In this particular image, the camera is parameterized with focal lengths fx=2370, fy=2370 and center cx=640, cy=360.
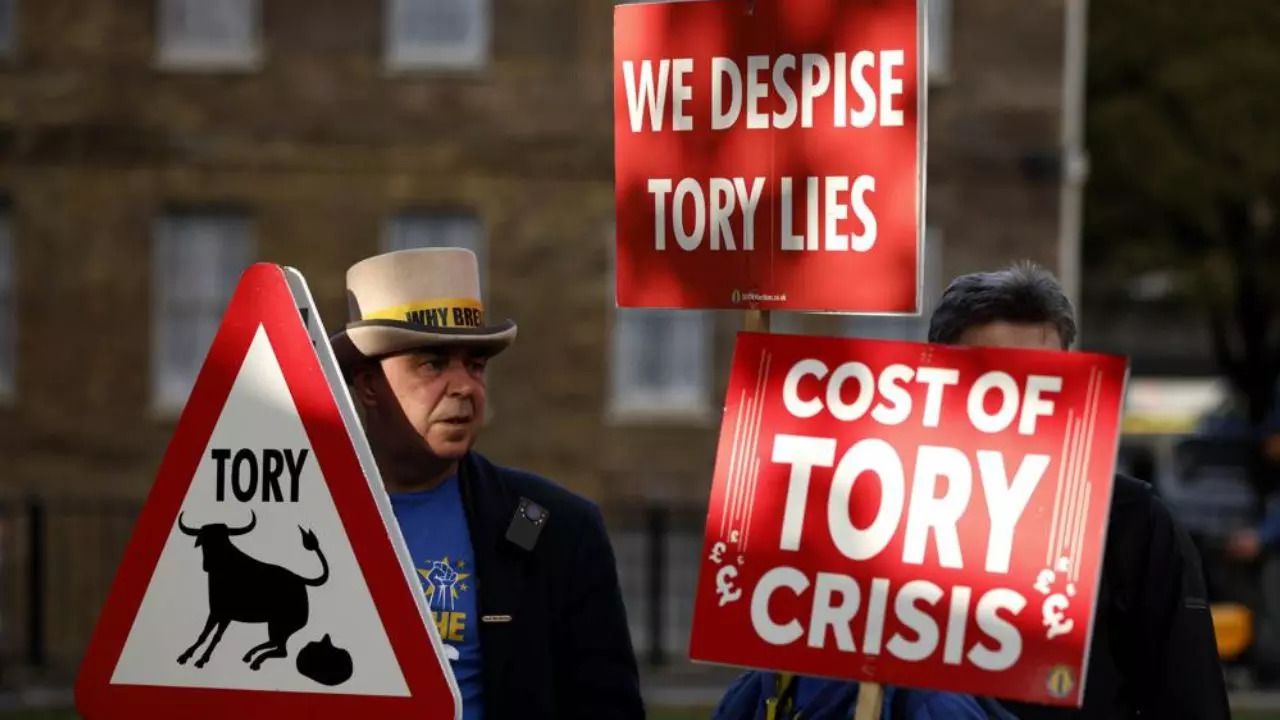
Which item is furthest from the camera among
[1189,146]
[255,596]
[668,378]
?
[1189,146]

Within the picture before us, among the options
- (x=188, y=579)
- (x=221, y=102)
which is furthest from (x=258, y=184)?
(x=188, y=579)

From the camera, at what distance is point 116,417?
22.2 meters

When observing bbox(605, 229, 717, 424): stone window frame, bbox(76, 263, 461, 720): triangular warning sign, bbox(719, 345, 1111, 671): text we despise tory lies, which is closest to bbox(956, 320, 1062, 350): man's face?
bbox(719, 345, 1111, 671): text we despise tory lies

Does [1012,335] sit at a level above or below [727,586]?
above

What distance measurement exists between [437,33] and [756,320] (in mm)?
18708

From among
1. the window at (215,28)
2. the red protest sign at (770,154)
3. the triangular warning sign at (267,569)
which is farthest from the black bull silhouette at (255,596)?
the window at (215,28)

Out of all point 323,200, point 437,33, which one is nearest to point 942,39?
point 437,33

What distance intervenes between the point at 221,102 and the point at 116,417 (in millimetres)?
3110

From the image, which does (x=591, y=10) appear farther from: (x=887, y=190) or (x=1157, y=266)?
(x=887, y=190)

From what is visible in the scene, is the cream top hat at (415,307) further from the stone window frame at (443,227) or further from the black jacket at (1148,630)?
the stone window frame at (443,227)

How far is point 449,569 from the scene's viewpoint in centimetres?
436

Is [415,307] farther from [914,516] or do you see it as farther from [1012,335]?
[914,516]

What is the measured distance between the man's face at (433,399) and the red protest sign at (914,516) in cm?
82

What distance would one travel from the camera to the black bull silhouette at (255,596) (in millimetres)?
3807
